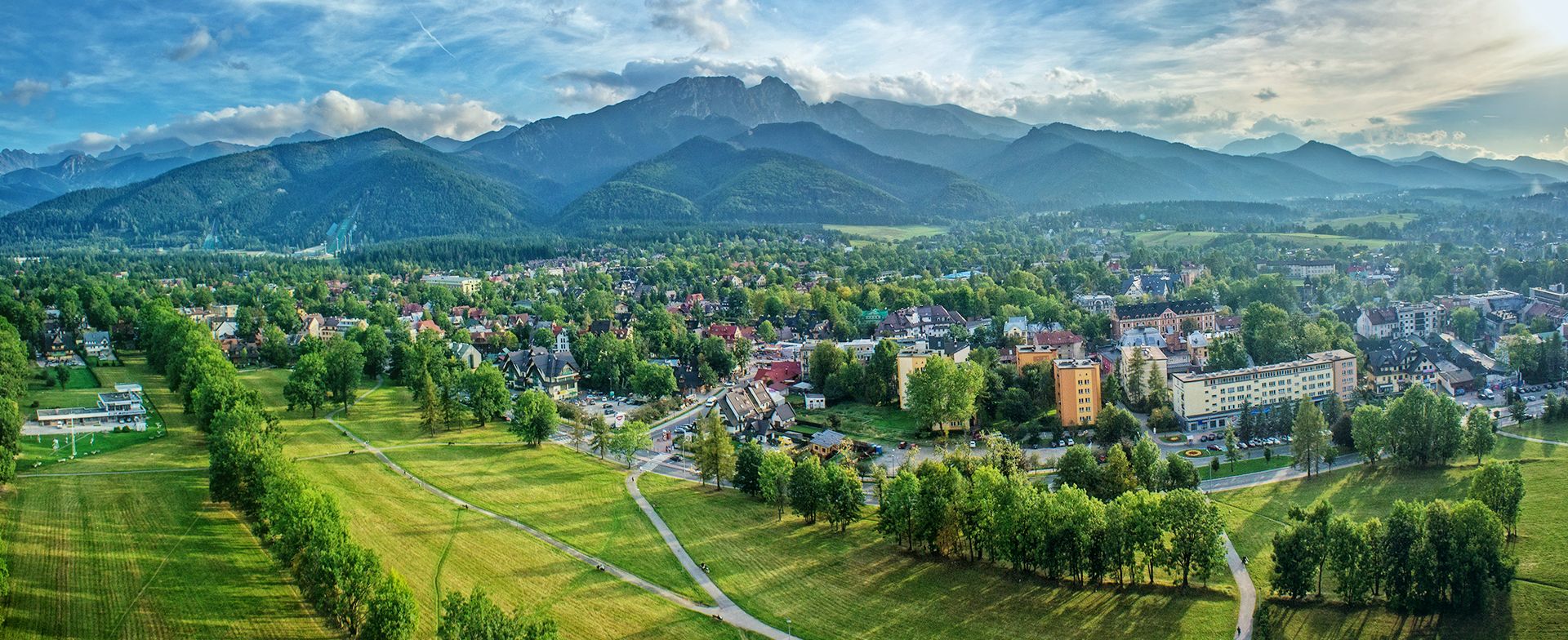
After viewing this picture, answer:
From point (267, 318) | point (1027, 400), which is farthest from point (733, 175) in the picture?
point (1027, 400)

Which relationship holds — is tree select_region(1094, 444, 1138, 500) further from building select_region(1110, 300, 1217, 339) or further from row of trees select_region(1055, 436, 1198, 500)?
building select_region(1110, 300, 1217, 339)

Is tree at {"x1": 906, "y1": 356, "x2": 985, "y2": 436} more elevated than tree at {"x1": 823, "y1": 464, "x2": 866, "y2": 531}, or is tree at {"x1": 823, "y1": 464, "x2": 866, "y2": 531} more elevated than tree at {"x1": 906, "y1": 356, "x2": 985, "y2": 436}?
tree at {"x1": 906, "y1": 356, "x2": 985, "y2": 436}

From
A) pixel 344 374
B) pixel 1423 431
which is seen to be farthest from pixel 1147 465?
pixel 344 374

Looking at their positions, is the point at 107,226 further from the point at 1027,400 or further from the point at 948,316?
the point at 1027,400

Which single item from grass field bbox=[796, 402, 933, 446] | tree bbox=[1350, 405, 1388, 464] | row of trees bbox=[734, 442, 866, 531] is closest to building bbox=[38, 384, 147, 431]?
row of trees bbox=[734, 442, 866, 531]

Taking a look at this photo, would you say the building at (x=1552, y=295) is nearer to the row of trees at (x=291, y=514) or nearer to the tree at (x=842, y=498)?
the tree at (x=842, y=498)

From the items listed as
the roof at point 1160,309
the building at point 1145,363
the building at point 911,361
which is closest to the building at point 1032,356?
the building at point 911,361
